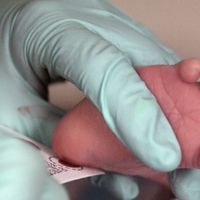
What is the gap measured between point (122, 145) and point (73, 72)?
7 centimetres

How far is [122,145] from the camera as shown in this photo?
376 millimetres

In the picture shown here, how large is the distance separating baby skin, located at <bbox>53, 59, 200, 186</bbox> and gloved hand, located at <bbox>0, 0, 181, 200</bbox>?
0.01 metres

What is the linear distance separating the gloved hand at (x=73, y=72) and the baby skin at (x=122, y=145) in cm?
1

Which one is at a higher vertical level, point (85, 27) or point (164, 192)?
point (85, 27)

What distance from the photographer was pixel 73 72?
1.24ft

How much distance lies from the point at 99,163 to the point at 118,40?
116 mm

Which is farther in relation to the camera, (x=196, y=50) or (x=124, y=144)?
(x=196, y=50)

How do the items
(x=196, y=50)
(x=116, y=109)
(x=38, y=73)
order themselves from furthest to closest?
(x=196, y=50) → (x=38, y=73) → (x=116, y=109)

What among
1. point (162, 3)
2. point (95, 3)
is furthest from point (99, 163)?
point (162, 3)

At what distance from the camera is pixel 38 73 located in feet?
1.49

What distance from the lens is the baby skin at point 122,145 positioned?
1.15 feet

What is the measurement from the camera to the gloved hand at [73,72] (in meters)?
0.34

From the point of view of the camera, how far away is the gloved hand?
335mm

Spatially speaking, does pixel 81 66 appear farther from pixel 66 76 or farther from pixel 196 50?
pixel 196 50
